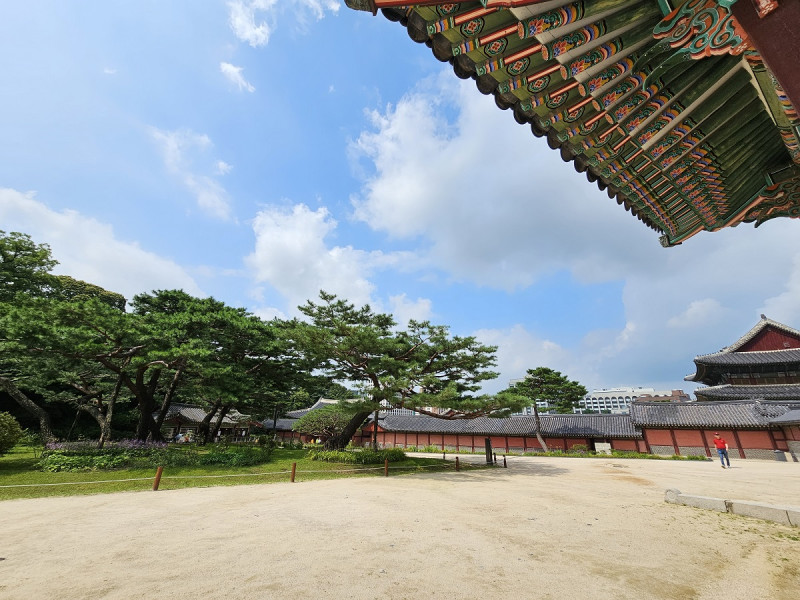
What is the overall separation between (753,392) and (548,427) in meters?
18.7

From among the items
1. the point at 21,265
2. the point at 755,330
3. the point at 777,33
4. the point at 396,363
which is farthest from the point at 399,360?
the point at 755,330

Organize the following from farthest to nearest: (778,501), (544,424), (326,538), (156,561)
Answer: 1. (544,424)
2. (778,501)
3. (326,538)
4. (156,561)

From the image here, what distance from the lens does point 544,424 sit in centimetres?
3412

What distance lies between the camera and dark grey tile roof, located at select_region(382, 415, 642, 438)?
31.5m

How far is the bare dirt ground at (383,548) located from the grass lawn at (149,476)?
4.41 feet

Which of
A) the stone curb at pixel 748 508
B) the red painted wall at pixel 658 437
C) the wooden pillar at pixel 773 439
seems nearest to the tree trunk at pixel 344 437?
the stone curb at pixel 748 508

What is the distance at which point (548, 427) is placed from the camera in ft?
110

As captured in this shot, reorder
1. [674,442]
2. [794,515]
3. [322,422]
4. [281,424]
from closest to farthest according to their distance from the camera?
[794,515] → [322,422] → [674,442] → [281,424]

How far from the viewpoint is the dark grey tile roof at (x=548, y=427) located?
31484 millimetres

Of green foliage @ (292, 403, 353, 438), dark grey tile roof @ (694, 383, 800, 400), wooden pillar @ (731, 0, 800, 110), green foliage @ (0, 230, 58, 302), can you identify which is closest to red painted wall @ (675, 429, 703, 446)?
dark grey tile roof @ (694, 383, 800, 400)

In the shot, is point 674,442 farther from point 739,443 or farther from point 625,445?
point 739,443

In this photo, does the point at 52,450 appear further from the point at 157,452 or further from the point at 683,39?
the point at 683,39

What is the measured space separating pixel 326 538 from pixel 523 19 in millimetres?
7839

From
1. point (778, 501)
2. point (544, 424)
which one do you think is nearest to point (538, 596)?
point (778, 501)
